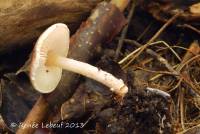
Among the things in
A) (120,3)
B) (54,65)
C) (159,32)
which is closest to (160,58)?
(159,32)

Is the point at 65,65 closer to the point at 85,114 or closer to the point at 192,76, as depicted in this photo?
the point at 85,114

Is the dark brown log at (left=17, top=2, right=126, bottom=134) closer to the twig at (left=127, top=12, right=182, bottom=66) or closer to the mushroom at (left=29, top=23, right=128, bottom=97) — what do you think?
the mushroom at (left=29, top=23, right=128, bottom=97)

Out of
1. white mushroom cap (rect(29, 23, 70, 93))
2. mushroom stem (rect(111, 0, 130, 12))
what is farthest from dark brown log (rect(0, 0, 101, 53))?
white mushroom cap (rect(29, 23, 70, 93))

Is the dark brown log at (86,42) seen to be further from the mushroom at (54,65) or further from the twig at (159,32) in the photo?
the twig at (159,32)

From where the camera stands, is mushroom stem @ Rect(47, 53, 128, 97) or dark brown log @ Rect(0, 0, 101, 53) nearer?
mushroom stem @ Rect(47, 53, 128, 97)

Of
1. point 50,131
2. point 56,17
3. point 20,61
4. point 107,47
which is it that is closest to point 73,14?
point 56,17

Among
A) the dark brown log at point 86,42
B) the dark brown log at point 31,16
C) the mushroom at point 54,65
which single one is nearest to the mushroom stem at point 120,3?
the dark brown log at point 86,42

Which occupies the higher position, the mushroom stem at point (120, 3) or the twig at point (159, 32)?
the mushroom stem at point (120, 3)
